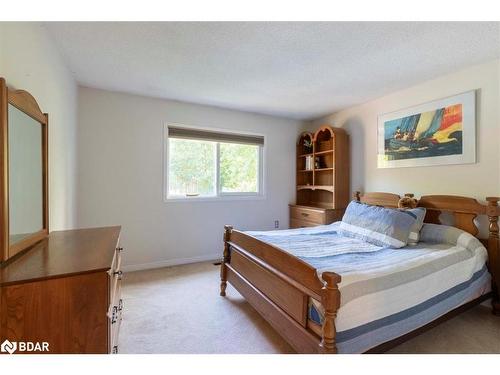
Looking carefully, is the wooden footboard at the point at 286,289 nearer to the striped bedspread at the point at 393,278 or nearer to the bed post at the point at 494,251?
the striped bedspread at the point at 393,278

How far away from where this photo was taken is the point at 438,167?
8.17ft

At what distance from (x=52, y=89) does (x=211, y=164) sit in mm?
1996

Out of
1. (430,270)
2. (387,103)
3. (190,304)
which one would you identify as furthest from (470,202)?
(190,304)

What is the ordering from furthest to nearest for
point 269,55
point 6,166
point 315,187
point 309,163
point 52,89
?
point 309,163 → point 315,187 → point 269,55 → point 52,89 → point 6,166

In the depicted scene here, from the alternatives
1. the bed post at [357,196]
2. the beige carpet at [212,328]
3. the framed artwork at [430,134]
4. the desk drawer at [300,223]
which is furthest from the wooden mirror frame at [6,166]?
the framed artwork at [430,134]

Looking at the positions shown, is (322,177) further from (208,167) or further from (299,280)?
(299,280)

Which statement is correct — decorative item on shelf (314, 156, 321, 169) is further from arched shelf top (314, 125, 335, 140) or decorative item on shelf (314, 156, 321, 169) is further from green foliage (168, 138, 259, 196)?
green foliage (168, 138, 259, 196)

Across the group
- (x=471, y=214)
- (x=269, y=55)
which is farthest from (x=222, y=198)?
(x=471, y=214)

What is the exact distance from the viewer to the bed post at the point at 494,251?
200 cm

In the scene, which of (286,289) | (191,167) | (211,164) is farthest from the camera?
(211,164)

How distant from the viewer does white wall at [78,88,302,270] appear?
2861 millimetres

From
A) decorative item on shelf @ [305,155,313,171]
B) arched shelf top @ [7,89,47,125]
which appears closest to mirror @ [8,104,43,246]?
arched shelf top @ [7,89,47,125]

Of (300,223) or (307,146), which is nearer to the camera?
(300,223)

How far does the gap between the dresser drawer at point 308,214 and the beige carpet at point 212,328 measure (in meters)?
1.62
